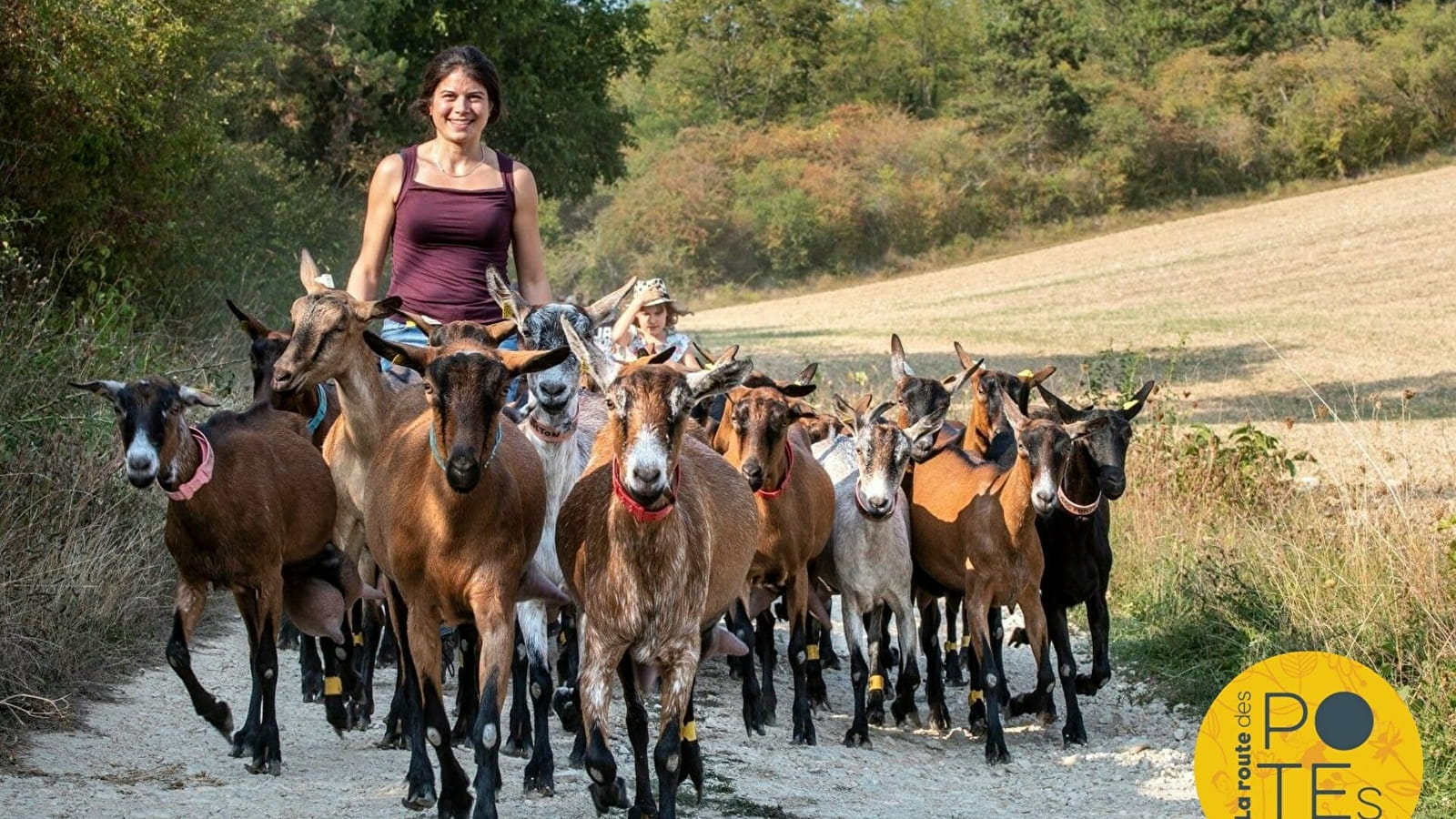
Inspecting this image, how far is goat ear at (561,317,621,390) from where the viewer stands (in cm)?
735

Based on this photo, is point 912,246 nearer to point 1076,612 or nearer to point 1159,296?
point 1159,296

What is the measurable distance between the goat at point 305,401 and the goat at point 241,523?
0.40 meters

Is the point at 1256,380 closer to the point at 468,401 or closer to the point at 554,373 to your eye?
the point at 554,373

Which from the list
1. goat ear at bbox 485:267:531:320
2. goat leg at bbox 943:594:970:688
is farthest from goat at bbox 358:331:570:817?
goat leg at bbox 943:594:970:688

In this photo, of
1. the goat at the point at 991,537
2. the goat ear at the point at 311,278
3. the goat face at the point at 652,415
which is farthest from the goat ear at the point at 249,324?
the goat at the point at 991,537

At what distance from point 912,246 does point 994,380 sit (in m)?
51.1

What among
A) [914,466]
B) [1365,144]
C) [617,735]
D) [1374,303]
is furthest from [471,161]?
[1365,144]

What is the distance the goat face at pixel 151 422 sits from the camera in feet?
25.5

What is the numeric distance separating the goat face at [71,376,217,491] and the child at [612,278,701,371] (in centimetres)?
279

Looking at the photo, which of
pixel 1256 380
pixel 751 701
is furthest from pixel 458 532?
pixel 1256 380

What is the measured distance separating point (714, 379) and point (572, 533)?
3.51 feet

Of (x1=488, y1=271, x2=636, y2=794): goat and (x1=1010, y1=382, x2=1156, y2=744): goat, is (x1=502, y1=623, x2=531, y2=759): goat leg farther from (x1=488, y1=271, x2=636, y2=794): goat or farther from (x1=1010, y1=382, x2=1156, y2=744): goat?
(x1=1010, y1=382, x2=1156, y2=744): goat

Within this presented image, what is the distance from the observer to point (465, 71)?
8.48 m

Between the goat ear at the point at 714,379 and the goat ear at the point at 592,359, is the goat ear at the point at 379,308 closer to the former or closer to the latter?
the goat ear at the point at 592,359
